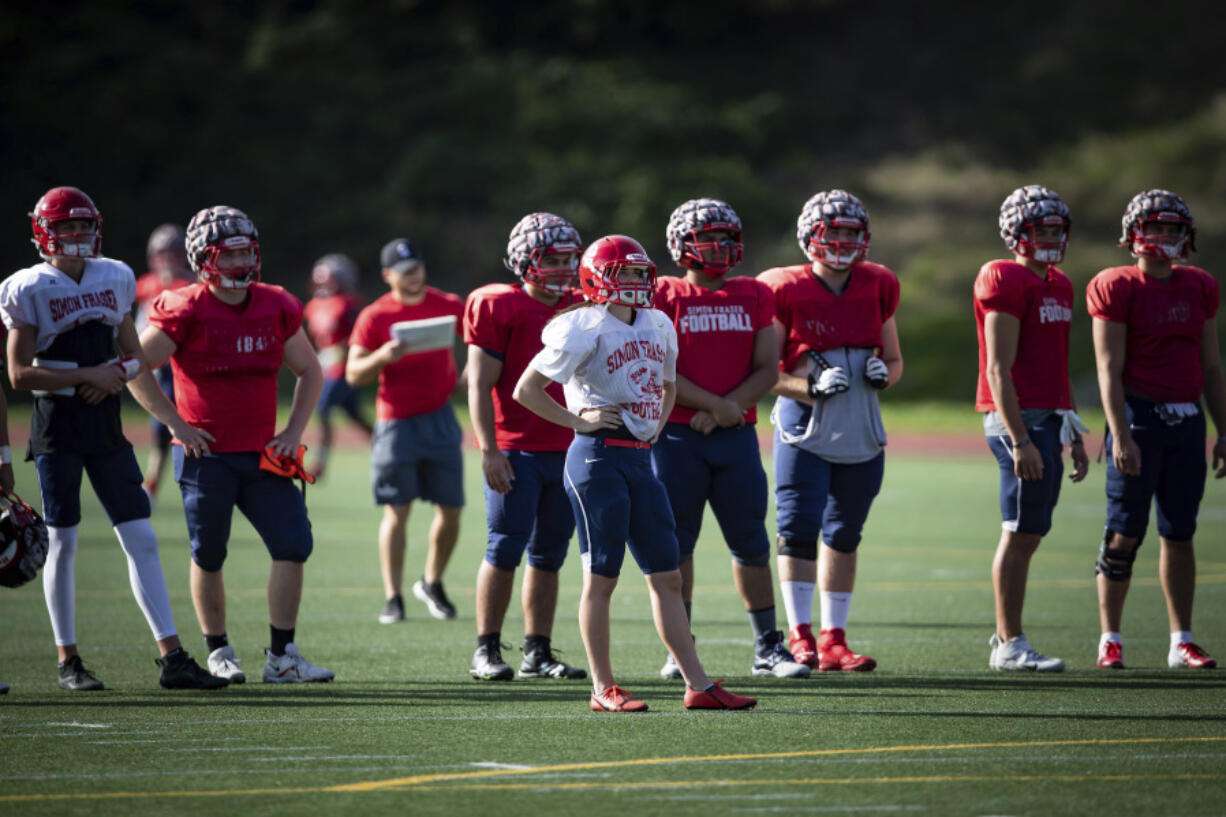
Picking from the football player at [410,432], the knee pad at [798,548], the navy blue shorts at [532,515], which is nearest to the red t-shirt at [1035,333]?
the knee pad at [798,548]

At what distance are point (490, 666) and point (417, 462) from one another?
2.82 m

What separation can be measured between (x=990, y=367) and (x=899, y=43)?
147 feet

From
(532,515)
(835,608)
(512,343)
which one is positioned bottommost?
(835,608)

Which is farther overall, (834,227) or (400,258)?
(400,258)

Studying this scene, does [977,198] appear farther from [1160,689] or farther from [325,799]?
[325,799]

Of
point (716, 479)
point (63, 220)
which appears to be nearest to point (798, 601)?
point (716, 479)

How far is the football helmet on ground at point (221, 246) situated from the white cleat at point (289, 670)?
1.61 meters

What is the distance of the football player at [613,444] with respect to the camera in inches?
261

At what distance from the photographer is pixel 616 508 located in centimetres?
662

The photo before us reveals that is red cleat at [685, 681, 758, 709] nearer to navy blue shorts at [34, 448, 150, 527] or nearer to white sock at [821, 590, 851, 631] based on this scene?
white sock at [821, 590, 851, 631]

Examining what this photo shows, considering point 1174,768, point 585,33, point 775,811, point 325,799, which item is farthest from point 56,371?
point 585,33

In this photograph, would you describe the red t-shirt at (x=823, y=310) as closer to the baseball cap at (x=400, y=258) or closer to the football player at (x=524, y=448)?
the football player at (x=524, y=448)

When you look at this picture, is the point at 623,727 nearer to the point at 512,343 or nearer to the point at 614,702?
the point at 614,702

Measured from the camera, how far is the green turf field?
17.2 feet
